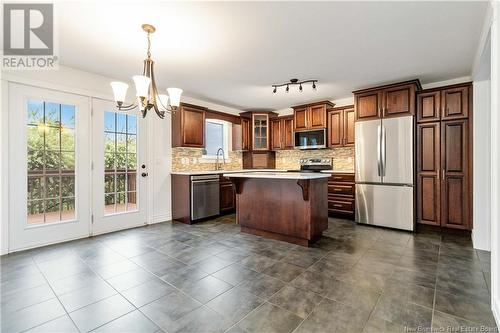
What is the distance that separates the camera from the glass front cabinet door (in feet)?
20.1

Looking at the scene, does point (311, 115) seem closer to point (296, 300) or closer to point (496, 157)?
point (496, 157)

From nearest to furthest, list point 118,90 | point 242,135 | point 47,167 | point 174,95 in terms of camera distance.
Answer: point 118,90, point 174,95, point 47,167, point 242,135

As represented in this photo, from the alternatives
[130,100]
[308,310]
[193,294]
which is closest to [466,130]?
[308,310]

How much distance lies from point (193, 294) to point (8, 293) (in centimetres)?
156

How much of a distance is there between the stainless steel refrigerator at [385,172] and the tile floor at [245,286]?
24.3 inches

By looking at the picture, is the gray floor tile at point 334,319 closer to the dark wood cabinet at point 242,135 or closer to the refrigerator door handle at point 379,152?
the refrigerator door handle at point 379,152

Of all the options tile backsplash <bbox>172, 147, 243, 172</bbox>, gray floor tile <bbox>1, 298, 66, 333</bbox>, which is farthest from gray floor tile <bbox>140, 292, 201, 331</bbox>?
tile backsplash <bbox>172, 147, 243, 172</bbox>

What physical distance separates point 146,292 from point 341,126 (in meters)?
4.41

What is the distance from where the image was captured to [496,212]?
1773mm

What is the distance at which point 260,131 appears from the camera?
617 cm

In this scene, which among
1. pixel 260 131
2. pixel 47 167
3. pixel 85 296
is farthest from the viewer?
pixel 260 131

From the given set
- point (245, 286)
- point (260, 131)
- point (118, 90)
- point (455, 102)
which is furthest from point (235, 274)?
point (260, 131)

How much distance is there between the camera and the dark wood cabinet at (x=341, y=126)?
15.8 feet

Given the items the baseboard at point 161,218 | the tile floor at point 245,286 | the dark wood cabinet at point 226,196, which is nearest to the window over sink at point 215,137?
the dark wood cabinet at point 226,196
